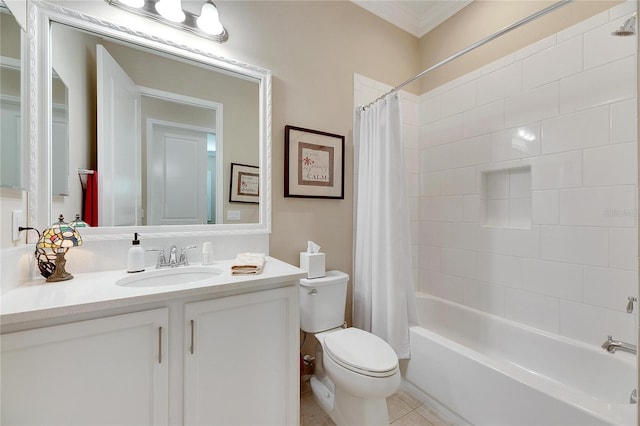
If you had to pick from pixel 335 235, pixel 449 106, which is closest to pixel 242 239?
pixel 335 235

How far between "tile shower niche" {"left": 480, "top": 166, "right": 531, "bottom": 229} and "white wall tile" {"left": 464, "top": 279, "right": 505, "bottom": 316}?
1.45 ft

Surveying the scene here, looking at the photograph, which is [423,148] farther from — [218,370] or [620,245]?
[218,370]

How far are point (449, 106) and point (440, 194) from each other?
2.34 feet

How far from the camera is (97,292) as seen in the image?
0.94 meters

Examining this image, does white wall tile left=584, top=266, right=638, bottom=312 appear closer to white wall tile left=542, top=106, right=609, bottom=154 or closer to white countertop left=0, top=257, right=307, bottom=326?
white wall tile left=542, top=106, right=609, bottom=154

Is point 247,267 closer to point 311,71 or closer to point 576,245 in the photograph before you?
point 311,71

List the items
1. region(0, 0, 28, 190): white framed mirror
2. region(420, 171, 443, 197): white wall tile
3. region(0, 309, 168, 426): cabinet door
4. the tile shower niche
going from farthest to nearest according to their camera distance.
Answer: region(420, 171, 443, 197): white wall tile, the tile shower niche, region(0, 0, 28, 190): white framed mirror, region(0, 309, 168, 426): cabinet door

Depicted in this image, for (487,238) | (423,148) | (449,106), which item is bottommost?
(487,238)

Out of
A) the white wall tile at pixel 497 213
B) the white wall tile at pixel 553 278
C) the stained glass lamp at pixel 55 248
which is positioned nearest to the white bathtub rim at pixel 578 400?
the white wall tile at pixel 553 278

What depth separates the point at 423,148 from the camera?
2387 millimetres

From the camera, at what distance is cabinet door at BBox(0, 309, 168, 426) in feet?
2.57

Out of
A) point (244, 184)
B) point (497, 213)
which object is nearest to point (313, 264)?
point (244, 184)

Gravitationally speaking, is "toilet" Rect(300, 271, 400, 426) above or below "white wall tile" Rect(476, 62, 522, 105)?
below

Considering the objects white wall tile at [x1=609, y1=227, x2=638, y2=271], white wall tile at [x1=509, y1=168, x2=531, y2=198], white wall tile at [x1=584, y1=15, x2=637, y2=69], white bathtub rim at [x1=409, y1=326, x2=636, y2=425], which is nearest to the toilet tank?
white bathtub rim at [x1=409, y1=326, x2=636, y2=425]
